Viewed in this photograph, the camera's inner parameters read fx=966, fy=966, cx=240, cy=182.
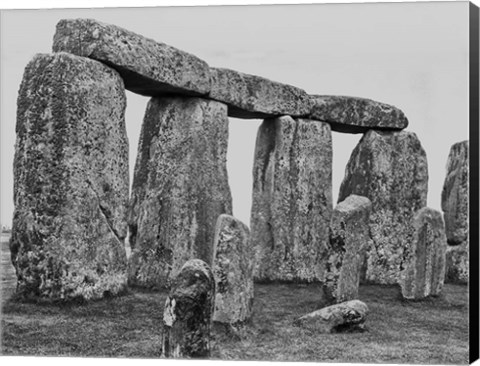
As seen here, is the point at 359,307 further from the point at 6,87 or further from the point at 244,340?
the point at 6,87

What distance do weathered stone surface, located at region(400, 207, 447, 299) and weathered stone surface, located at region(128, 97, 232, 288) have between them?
3.01 meters

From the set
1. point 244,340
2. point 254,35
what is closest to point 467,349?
point 244,340

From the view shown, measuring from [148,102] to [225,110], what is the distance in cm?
126

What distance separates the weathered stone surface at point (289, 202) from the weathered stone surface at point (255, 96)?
0.86 feet

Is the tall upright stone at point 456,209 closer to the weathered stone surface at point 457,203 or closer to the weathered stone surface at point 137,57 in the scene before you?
the weathered stone surface at point 457,203

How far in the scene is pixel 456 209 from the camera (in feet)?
59.5

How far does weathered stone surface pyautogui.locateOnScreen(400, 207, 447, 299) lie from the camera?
1441cm

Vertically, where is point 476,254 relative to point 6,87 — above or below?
below

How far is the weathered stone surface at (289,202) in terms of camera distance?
1677cm

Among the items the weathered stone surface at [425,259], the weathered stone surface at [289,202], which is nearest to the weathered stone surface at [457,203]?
the weathered stone surface at [289,202]

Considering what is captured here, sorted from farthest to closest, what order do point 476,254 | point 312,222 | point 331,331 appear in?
point 312,222, point 331,331, point 476,254

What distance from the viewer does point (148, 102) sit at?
15.1 metres

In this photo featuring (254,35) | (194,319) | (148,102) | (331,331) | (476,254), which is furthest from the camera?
(148,102)

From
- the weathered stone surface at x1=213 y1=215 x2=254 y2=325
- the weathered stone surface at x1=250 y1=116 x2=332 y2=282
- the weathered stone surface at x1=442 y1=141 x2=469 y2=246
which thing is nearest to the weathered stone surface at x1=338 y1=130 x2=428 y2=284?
the weathered stone surface at x1=442 y1=141 x2=469 y2=246
